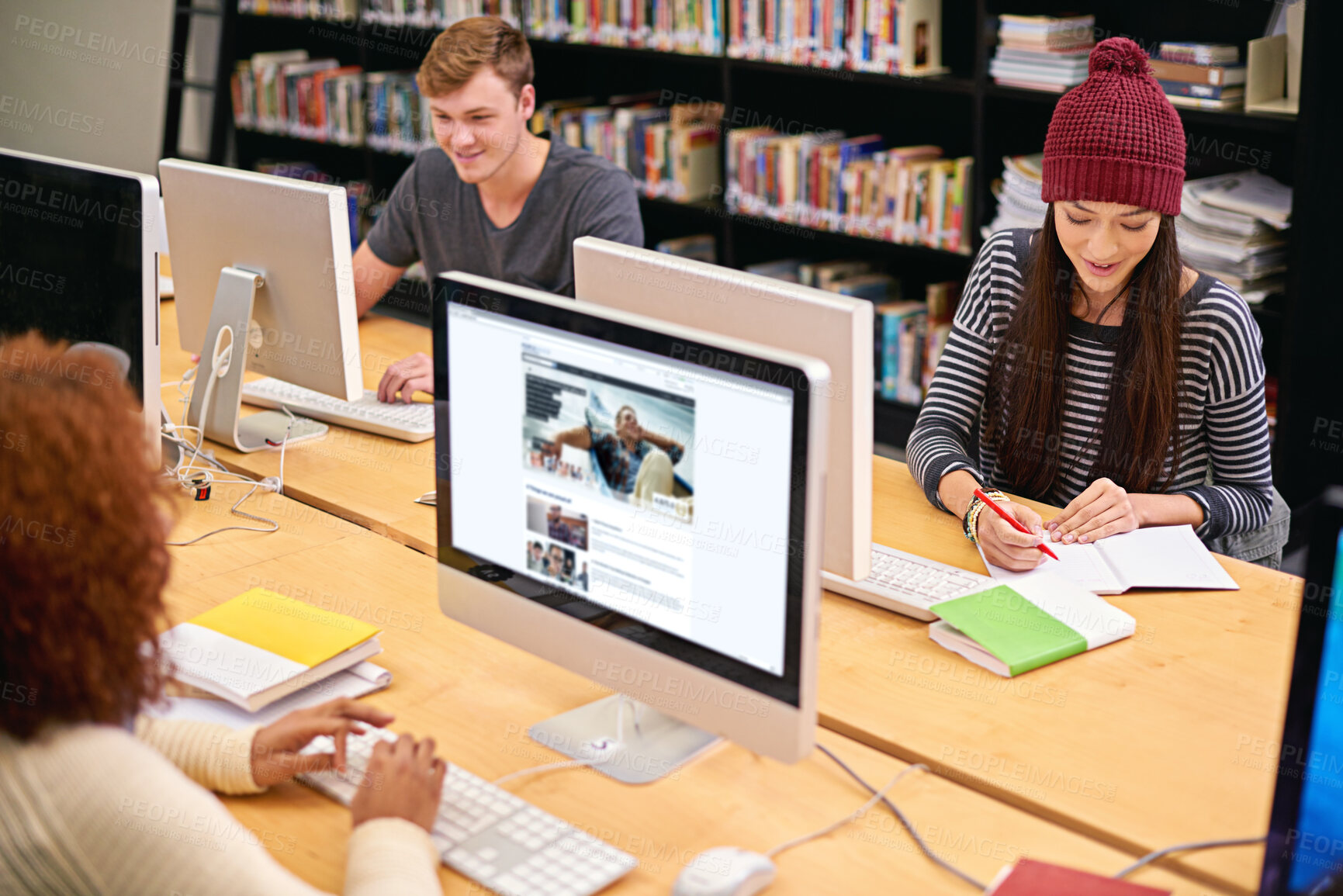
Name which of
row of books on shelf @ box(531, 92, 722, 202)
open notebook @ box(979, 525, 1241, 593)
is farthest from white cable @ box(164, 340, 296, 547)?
row of books on shelf @ box(531, 92, 722, 202)

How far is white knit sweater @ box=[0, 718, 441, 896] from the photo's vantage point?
2.77 feet

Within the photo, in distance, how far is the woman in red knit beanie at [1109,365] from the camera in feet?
5.75

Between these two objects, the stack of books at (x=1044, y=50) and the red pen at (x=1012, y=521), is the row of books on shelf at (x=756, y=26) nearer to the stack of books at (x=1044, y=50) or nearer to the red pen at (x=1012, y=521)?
the stack of books at (x=1044, y=50)

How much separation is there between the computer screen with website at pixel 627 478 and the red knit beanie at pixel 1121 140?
0.95 metres

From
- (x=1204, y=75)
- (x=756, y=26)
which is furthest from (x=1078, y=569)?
(x=756, y=26)

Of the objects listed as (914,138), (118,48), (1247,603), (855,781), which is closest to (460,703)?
(855,781)

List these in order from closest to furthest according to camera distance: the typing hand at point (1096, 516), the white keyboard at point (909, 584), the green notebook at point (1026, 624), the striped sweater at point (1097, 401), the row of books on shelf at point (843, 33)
Result: the green notebook at point (1026, 624)
the white keyboard at point (909, 584)
the typing hand at point (1096, 516)
the striped sweater at point (1097, 401)
the row of books on shelf at point (843, 33)

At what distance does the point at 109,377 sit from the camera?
0.98 metres

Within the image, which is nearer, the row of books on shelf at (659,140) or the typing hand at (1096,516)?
the typing hand at (1096,516)

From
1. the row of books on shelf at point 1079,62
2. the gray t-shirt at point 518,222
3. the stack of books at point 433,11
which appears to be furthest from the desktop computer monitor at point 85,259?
the stack of books at point 433,11

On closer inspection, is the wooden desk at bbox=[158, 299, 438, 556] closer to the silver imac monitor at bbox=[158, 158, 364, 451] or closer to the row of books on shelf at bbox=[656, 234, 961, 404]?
the silver imac monitor at bbox=[158, 158, 364, 451]

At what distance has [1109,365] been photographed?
1870mm

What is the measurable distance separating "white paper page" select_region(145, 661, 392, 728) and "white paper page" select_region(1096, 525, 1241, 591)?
92cm

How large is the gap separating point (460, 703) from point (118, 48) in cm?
457
